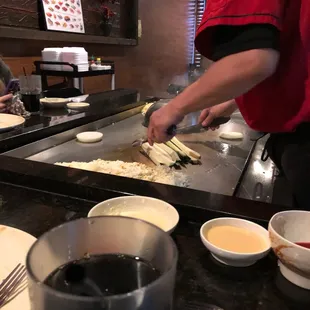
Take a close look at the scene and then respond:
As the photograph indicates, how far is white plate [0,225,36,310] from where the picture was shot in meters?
0.49

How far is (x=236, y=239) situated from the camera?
659 millimetres

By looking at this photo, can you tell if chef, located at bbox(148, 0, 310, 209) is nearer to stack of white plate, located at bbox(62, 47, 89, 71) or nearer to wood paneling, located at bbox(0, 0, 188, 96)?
stack of white plate, located at bbox(62, 47, 89, 71)

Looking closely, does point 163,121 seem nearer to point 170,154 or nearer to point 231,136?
point 170,154

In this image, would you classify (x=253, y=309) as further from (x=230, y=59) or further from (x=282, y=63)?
(x=282, y=63)

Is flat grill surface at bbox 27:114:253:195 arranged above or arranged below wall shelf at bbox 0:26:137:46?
below

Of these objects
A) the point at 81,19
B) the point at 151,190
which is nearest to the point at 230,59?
the point at 151,190

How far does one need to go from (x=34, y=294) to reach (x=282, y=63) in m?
0.87

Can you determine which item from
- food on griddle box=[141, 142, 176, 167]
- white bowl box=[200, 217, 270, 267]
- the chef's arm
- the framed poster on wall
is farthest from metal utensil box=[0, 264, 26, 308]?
the framed poster on wall

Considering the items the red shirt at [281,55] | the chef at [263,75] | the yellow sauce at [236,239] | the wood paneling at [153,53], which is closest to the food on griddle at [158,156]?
the chef at [263,75]

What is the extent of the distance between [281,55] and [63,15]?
Result: 3311 mm

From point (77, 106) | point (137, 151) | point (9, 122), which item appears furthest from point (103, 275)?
point (77, 106)

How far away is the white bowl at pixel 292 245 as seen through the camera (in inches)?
21.3

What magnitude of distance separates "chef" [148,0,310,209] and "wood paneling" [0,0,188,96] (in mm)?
3652

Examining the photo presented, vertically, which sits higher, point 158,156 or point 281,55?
point 281,55
